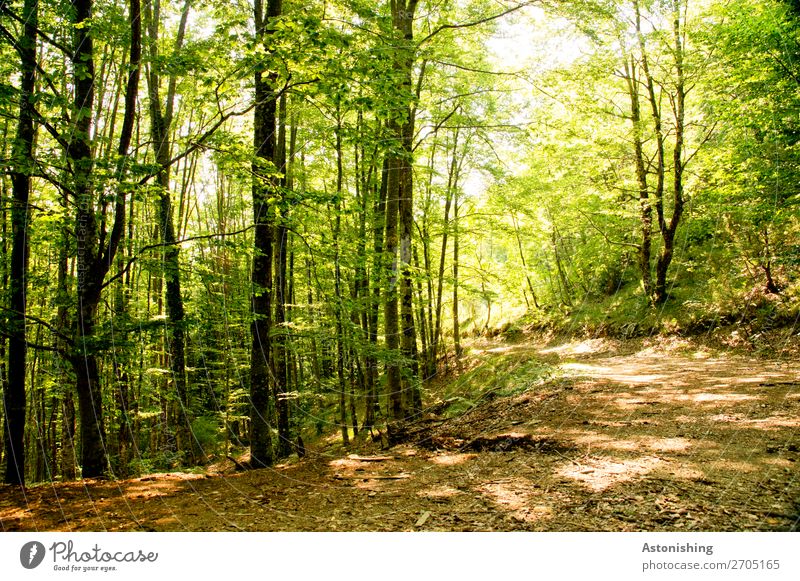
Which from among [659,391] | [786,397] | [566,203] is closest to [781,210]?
[786,397]

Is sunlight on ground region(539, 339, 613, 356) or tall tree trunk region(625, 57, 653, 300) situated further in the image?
sunlight on ground region(539, 339, 613, 356)

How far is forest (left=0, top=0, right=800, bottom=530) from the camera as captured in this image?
3.93m

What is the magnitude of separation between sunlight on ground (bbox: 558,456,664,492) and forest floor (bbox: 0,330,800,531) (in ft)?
0.05

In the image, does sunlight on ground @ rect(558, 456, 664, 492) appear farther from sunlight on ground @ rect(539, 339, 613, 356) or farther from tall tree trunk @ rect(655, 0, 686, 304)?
sunlight on ground @ rect(539, 339, 613, 356)

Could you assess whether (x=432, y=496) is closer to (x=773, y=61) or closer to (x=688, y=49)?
(x=773, y=61)

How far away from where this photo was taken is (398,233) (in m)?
7.75

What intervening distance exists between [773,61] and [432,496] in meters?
6.62

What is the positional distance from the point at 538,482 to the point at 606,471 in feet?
1.85

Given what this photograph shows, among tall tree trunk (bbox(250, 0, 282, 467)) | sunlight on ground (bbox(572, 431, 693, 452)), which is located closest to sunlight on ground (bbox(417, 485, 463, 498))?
sunlight on ground (bbox(572, 431, 693, 452))

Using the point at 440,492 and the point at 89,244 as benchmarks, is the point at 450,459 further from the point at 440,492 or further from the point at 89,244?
the point at 89,244

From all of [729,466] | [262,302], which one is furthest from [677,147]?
[262,302]

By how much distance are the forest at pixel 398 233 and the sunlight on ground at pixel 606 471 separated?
0.03 meters

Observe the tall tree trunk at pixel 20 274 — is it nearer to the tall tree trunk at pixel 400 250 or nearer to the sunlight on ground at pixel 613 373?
the tall tree trunk at pixel 400 250

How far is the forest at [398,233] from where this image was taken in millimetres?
3928
